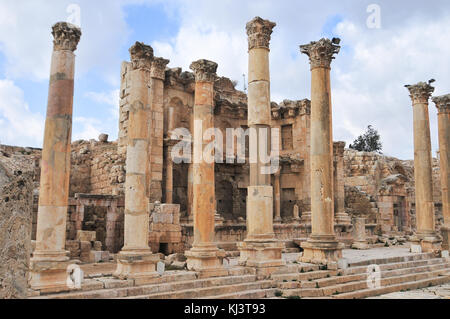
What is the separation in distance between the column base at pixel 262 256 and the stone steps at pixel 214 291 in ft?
1.39

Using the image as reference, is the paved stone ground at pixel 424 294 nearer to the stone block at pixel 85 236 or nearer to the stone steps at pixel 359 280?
the stone steps at pixel 359 280

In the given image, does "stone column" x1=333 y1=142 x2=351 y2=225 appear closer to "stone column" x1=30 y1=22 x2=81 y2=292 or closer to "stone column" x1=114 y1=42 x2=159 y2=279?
"stone column" x1=114 y1=42 x2=159 y2=279

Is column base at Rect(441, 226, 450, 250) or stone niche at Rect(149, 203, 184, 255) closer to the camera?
stone niche at Rect(149, 203, 184, 255)

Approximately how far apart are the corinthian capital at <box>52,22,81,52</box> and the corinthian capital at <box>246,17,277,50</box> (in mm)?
5281

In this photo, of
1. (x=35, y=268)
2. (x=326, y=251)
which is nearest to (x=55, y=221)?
(x=35, y=268)

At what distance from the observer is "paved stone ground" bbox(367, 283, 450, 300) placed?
36.9ft

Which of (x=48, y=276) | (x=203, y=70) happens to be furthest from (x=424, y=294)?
(x=48, y=276)

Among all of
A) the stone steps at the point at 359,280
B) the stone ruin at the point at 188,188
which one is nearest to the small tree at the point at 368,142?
the stone ruin at the point at 188,188

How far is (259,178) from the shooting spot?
12016 mm

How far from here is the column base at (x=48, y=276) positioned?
827 centimetres

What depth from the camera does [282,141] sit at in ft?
93.4

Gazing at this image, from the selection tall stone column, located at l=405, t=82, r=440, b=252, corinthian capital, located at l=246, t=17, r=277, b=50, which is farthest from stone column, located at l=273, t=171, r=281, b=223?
corinthian capital, located at l=246, t=17, r=277, b=50

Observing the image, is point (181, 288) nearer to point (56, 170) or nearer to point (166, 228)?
point (56, 170)

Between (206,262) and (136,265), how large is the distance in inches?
79.6
